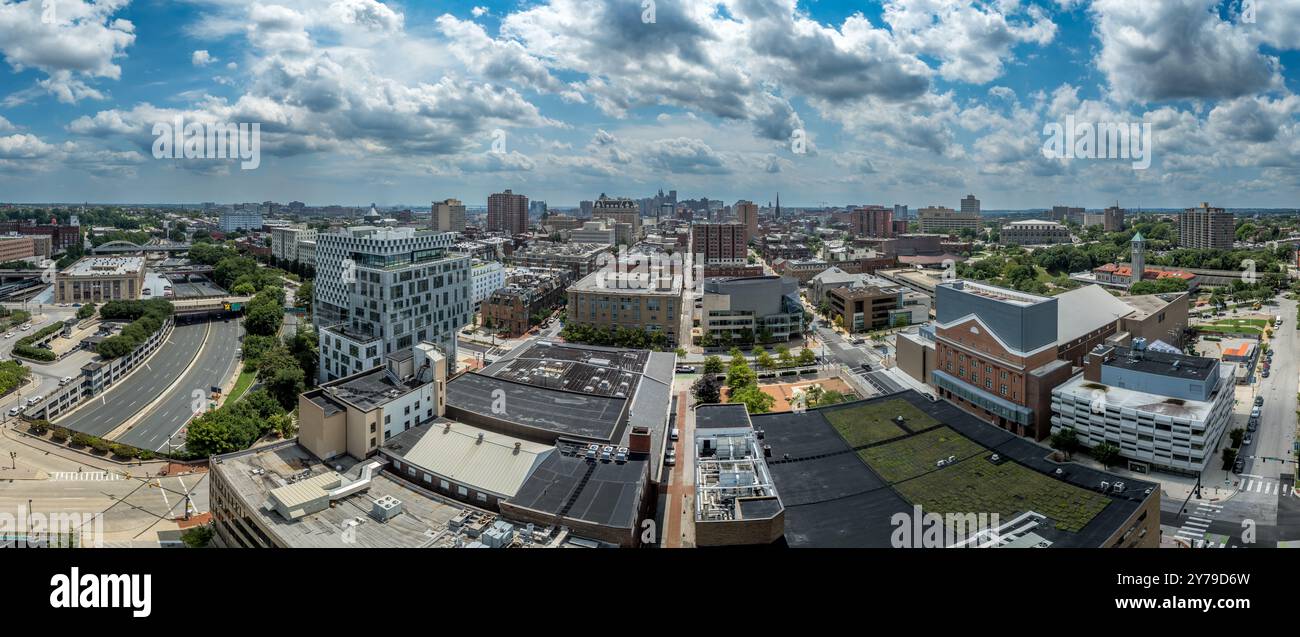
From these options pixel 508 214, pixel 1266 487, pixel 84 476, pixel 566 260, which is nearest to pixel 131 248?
pixel 566 260

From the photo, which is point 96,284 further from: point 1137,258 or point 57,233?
point 1137,258

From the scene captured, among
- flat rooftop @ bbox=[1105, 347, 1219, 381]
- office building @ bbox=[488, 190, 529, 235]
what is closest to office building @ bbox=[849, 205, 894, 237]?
office building @ bbox=[488, 190, 529, 235]

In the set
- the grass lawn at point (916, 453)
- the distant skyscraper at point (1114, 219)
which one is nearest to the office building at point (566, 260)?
the grass lawn at point (916, 453)

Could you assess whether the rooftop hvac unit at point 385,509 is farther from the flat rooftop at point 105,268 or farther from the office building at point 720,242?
the office building at point 720,242

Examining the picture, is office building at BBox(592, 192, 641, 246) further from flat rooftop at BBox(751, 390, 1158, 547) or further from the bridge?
flat rooftop at BBox(751, 390, 1158, 547)

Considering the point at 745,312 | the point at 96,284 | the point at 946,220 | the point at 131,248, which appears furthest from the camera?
the point at 946,220

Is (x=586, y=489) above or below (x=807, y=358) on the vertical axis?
below
